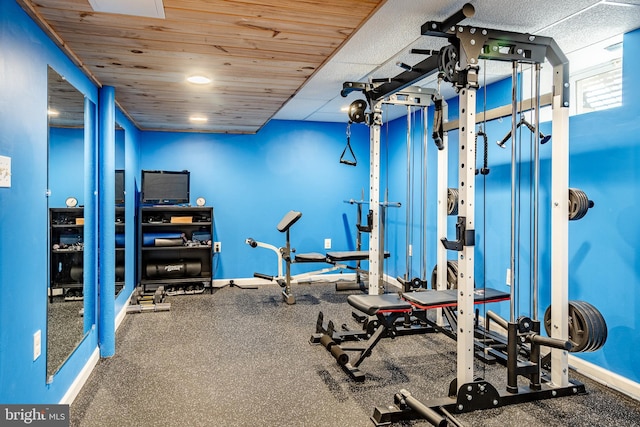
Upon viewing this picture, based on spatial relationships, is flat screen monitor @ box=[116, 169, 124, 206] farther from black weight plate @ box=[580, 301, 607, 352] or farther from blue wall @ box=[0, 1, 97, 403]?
black weight plate @ box=[580, 301, 607, 352]

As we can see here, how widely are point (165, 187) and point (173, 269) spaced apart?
98 centimetres

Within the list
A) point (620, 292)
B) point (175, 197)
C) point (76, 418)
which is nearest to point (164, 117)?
point (175, 197)

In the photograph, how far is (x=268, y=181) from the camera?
18.7 ft

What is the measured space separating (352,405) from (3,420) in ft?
5.16

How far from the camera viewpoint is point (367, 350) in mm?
2801

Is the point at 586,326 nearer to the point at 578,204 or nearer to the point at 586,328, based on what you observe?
the point at 586,328

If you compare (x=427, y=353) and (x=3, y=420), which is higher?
(x=3, y=420)

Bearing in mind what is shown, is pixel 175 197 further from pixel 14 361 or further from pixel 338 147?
pixel 14 361

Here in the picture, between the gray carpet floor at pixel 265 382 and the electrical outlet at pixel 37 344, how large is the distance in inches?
18.3

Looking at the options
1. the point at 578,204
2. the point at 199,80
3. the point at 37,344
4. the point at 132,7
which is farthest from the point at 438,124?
the point at 37,344

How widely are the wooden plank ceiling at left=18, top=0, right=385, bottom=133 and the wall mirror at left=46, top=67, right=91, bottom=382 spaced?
0.30m

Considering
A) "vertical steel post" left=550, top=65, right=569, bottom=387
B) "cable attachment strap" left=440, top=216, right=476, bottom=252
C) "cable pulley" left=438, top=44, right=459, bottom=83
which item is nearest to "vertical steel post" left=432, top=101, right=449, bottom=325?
"vertical steel post" left=550, top=65, right=569, bottom=387

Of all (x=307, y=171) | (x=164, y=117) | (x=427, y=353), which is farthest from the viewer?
(x=307, y=171)

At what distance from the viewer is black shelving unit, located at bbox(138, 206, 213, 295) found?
496cm
